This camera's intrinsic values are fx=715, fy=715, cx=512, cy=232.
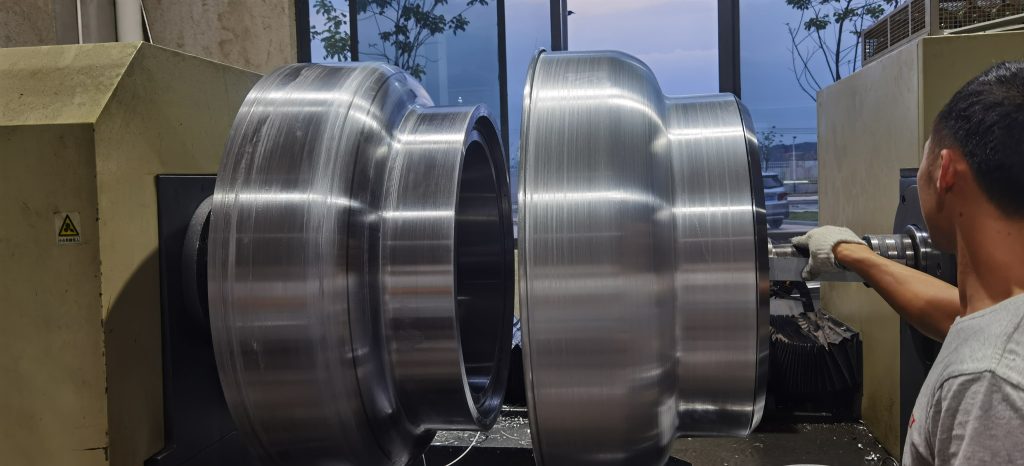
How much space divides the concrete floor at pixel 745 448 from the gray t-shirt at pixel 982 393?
1404 millimetres

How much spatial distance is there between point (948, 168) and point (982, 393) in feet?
0.80

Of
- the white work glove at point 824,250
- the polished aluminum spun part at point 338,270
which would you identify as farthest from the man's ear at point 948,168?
the polished aluminum spun part at point 338,270

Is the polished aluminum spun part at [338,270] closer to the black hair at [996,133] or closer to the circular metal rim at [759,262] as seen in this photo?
the circular metal rim at [759,262]

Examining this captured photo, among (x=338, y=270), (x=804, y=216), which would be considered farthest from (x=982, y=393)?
(x=804, y=216)

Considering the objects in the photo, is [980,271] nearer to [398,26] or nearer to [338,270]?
[338,270]

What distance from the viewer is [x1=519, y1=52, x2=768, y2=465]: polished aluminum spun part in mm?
928

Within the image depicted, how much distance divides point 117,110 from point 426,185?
1.62ft

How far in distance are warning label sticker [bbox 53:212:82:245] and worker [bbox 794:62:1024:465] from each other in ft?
3.83

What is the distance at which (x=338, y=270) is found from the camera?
998 millimetres

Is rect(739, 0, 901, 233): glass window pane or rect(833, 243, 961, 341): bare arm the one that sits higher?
rect(739, 0, 901, 233): glass window pane

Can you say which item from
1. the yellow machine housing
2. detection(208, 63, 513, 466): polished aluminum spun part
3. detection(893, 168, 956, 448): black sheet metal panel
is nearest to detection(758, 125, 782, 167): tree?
detection(893, 168, 956, 448): black sheet metal panel

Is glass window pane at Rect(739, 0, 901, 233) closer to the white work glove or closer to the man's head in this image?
the white work glove

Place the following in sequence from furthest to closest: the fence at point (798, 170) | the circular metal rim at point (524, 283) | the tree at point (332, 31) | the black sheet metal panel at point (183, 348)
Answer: the tree at point (332, 31), the fence at point (798, 170), the black sheet metal panel at point (183, 348), the circular metal rim at point (524, 283)

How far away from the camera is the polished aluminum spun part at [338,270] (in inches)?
38.7
